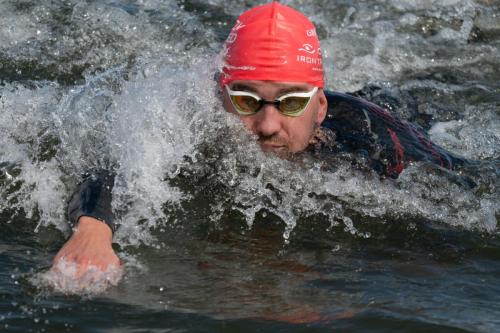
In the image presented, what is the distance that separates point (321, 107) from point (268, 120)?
0.71m

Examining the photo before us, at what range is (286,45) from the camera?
575 centimetres

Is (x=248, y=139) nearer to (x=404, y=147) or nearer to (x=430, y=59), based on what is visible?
(x=404, y=147)

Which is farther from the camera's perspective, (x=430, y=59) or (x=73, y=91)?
(x=430, y=59)

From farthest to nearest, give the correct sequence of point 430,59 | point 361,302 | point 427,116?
1. point 430,59
2. point 427,116
3. point 361,302

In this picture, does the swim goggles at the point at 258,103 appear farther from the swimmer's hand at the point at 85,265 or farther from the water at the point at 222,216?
the swimmer's hand at the point at 85,265

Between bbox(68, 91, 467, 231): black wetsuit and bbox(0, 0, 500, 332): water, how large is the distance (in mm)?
155

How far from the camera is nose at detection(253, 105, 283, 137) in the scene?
17.7 ft

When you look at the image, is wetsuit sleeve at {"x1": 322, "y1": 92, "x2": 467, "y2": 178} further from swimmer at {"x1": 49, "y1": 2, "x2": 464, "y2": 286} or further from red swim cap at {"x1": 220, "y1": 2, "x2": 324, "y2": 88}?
red swim cap at {"x1": 220, "y1": 2, "x2": 324, "y2": 88}

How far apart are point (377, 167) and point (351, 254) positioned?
1126 mm

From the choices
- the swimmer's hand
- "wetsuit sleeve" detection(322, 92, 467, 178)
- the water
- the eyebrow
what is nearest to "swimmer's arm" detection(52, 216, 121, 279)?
the swimmer's hand

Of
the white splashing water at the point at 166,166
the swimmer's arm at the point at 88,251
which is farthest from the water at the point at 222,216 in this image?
the swimmer's arm at the point at 88,251

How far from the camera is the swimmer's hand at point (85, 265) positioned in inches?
159

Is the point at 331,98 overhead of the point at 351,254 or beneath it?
overhead

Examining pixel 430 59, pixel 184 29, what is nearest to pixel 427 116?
pixel 430 59
